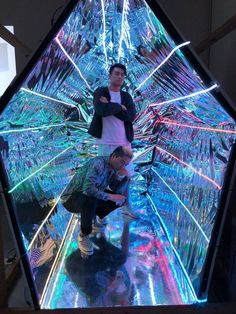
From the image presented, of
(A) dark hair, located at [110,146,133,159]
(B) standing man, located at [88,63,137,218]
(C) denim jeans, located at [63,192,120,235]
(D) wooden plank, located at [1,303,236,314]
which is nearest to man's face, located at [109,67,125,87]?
(B) standing man, located at [88,63,137,218]

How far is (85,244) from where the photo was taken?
2.00m

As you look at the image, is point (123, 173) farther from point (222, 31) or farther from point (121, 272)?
point (222, 31)

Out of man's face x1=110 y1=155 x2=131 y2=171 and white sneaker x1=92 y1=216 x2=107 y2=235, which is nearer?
man's face x1=110 y1=155 x2=131 y2=171

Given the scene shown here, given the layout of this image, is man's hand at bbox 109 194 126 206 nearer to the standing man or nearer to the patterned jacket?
the patterned jacket

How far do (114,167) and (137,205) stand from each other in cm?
70

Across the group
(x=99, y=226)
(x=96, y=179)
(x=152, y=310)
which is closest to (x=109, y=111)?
(x=96, y=179)

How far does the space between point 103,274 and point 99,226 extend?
581mm

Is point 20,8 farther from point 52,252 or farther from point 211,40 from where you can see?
point 52,252

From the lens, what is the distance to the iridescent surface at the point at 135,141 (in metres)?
1.48

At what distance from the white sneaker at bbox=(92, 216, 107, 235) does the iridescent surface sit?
0.23 feet

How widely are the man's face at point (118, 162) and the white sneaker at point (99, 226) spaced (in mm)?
464

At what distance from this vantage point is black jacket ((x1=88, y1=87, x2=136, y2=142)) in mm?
1916

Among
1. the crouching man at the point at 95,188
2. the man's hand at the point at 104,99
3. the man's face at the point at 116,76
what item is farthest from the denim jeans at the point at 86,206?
the man's face at the point at 116,76

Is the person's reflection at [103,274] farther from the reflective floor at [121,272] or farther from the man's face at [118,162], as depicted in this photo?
the man's face at [118,162]
